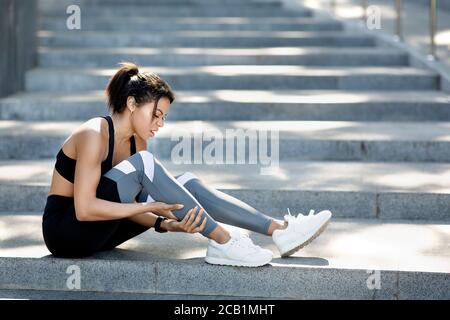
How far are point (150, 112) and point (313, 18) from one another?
583cm

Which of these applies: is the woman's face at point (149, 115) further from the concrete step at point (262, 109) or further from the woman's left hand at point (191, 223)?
the concrete step at point (262, 109)

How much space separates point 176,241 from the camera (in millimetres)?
4672

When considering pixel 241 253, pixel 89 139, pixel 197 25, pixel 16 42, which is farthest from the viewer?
pixel 197 25

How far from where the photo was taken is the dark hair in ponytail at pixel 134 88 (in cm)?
414

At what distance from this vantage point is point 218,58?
8.16 m

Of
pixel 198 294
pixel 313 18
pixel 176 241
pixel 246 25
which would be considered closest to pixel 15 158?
pixel 176 241

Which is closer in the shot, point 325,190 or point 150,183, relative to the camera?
point 150,183

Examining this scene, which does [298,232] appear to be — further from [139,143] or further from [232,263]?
[139,143]

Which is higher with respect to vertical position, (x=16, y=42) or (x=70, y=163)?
(x=16, y=42)

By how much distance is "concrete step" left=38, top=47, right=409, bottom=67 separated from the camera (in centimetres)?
812

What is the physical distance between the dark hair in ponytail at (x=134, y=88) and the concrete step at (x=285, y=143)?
6.28 ft

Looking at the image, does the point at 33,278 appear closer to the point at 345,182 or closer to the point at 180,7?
the point at 345,182

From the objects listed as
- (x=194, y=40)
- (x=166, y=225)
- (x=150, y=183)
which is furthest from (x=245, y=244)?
(x=194, y=40)

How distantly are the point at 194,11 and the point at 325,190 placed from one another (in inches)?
197
